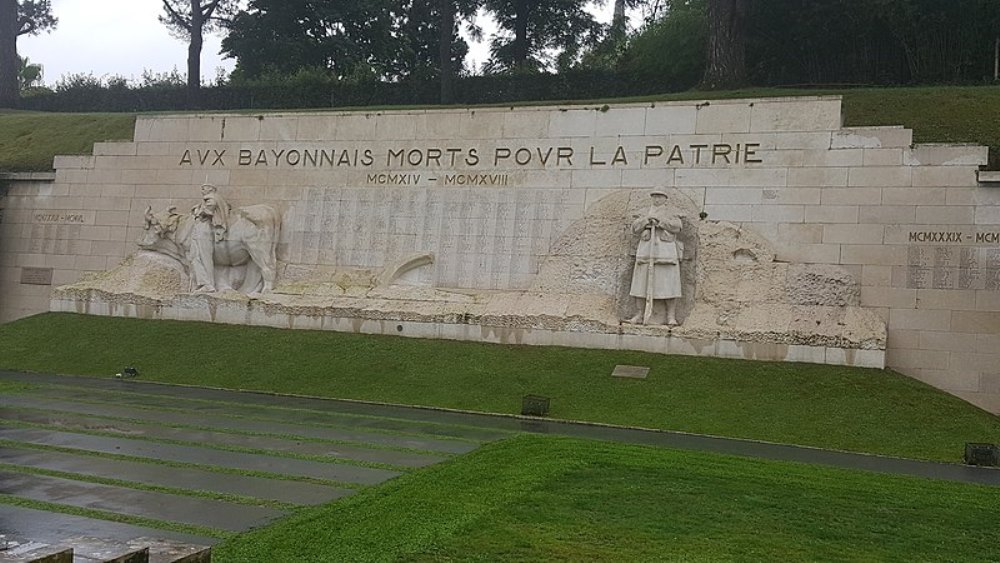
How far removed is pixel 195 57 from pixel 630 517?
30.0m

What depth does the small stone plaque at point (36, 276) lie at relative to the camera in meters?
21.8

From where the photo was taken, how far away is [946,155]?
49.9 feet

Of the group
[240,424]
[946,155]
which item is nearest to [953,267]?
[946,155]

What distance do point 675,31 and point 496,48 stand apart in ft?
43.5

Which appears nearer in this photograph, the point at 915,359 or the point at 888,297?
the point at 915,359

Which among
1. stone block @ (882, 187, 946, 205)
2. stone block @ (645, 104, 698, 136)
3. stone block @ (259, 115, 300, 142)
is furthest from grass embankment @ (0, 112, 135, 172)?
stone block @ (882, 187, 946, 205)

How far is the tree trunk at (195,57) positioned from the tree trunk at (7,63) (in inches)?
251

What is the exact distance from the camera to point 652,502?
25.6ft

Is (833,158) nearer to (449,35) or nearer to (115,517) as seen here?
(115,517)

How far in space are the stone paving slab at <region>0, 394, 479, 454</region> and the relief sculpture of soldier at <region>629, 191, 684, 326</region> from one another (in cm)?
636

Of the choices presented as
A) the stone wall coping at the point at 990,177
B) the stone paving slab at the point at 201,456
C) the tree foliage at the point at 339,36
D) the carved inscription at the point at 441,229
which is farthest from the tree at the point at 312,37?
the stone paving slab at the point at 201,456

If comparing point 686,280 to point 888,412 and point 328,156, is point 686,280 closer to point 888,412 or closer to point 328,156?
point 888,412

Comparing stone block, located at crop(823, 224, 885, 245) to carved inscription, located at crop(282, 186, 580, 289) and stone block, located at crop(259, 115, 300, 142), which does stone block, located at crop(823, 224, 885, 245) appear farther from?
stone block, located at crop(259, 115, 300, 142)

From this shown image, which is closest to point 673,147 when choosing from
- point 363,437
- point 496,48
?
point 363,437
